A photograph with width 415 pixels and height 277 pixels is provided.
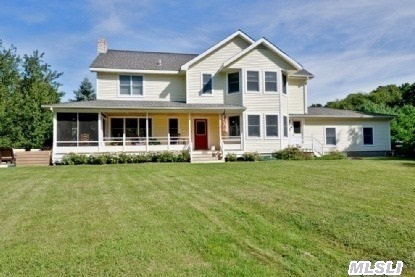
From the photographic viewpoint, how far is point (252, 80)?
20.2m

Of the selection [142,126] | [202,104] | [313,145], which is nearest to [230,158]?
[202,104]

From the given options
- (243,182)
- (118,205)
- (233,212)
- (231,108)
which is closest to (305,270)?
(233,212)

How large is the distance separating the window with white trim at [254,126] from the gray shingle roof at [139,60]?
656 cm

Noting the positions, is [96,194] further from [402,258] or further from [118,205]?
[402,258]

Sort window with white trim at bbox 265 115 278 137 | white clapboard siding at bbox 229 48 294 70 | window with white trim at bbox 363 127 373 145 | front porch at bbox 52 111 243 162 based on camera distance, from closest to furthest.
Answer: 1. front porch at bbox 52 111 243 162
2. white clapboard siding at bbox 229 48 294 70
3. window with white trim at bbox 265 115 278 137
4. window with white trim at bbox 363 127 373 145

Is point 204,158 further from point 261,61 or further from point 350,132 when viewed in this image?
point 350,132

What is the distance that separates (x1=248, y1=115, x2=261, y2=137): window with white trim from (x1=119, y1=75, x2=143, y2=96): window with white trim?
7.98 metres

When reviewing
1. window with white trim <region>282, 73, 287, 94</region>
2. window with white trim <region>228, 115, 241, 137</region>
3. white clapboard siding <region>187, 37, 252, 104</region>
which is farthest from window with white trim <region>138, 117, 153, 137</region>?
window with white trim <region>282, 73, 287, 94</region>

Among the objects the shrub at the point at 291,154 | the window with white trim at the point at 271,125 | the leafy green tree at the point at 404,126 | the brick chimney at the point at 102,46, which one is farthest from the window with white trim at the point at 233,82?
the leafy green tree at the point at 404,126

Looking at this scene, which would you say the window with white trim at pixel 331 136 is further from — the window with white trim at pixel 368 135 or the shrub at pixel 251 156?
the shrub at pixel 251 156

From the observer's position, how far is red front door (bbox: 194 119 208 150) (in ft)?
69.6

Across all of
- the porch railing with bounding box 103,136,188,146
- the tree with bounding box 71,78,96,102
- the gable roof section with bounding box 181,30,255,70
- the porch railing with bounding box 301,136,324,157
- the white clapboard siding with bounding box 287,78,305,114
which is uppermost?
the tree with bounding box 71,78,96,102

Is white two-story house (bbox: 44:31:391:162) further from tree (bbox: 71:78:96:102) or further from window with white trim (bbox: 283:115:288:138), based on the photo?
tree (bbox: 71:78:96:102)

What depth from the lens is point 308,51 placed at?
27781 millimetres
